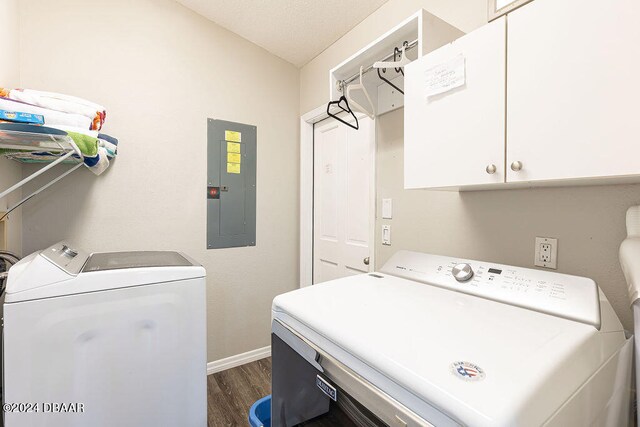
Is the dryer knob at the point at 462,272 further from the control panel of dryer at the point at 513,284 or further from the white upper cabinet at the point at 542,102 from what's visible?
the white upper cabinet at the point at 542,102

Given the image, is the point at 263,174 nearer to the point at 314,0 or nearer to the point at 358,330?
the point at 314,0

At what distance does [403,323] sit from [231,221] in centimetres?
189

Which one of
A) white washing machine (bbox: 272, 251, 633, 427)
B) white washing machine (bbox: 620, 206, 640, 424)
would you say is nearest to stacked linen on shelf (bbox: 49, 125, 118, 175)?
white washing machine (bbox: 272, 251, 633, 427)

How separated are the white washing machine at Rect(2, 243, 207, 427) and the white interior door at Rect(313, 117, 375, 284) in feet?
3.57

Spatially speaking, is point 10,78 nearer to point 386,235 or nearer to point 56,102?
point 56,102

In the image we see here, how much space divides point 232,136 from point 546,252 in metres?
2.14

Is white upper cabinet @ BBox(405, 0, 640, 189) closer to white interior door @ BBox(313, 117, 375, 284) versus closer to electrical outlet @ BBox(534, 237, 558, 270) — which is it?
electrical outlet @ BBox(534, 237, 558, 270)

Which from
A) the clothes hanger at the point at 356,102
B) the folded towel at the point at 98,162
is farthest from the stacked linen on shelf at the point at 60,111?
the clothes hanger at the point at 356,102

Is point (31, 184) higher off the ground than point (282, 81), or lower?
lower

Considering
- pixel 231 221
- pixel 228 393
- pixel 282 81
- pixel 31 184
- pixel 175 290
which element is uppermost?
pixel 282 81

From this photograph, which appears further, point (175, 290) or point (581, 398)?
point (175, 290)

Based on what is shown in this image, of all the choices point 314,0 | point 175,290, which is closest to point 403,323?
point 175,290

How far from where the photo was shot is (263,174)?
2561mm

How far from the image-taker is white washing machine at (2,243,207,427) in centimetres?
111
